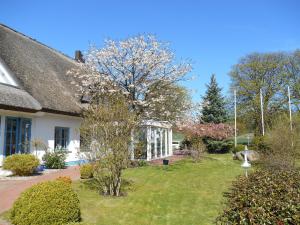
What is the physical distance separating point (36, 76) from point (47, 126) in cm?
282

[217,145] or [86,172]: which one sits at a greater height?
[217,145]

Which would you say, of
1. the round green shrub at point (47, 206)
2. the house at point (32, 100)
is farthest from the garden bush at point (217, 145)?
the round green shrub at point (47, 206)

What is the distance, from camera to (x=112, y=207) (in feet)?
27.4

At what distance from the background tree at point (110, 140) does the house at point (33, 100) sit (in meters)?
1.94

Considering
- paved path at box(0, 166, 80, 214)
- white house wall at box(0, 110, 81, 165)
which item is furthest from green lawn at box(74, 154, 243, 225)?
white house wall at box(0, 110, 81, 165)

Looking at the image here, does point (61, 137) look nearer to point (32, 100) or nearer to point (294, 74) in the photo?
point (32, 100)

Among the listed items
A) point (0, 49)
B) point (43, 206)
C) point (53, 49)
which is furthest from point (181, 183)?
point (53, 49)

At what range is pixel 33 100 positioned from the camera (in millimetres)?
14648

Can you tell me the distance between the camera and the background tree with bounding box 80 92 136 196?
9.54 meters

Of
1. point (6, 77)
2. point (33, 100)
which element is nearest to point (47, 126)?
point (33, 100)

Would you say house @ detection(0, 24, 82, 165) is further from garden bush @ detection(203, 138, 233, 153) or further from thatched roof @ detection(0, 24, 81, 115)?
garden bush @ detection(203, 138, 233, 153)

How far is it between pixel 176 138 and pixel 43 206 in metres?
50.7

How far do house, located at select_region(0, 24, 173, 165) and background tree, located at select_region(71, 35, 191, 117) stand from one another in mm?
1731

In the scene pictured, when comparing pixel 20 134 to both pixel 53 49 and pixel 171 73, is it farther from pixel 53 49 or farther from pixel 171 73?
pixel 53 49
